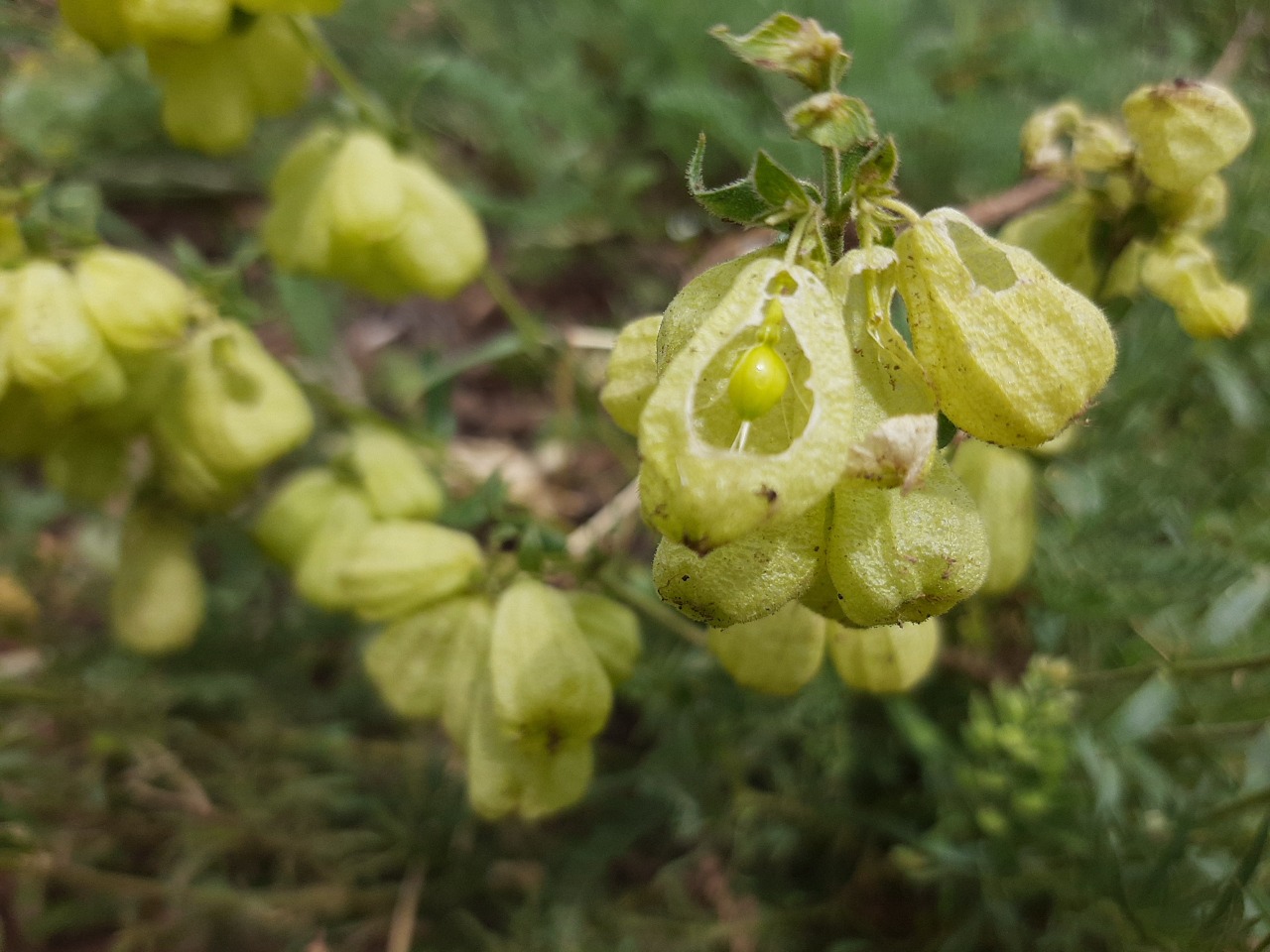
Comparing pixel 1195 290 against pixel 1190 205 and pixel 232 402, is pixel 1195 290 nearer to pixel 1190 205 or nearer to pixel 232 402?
pixel 1190 205

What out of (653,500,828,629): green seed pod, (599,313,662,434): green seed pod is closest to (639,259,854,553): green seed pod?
(653,500,828,629): green seed pod

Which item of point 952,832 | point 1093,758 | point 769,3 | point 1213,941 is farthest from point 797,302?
point 769,3

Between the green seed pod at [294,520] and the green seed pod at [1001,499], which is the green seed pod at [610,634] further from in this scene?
the green seed pod at [294,520]

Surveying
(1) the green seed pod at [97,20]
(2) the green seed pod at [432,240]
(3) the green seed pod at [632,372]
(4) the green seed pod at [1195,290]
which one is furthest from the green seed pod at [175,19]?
(4) the green seed pod at [1195,290]

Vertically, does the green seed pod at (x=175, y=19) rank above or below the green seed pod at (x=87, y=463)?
above

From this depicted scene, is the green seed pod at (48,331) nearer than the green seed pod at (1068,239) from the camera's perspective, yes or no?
No

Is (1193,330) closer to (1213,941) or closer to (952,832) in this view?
(1213,941)

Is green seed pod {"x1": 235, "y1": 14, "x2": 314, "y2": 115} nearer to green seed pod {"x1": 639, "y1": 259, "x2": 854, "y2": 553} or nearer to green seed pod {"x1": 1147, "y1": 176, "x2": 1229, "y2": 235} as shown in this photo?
green seed pod {"x1": 639, "y1": 259, "x2": 854, "y2": 553}
